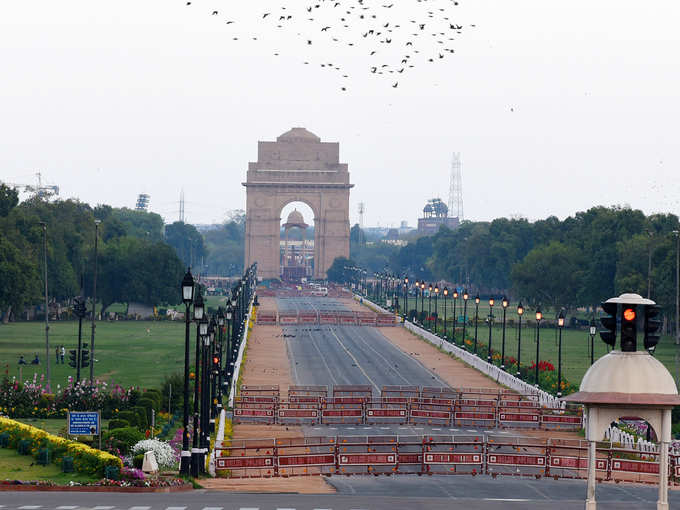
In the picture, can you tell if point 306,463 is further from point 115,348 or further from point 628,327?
point 115,348

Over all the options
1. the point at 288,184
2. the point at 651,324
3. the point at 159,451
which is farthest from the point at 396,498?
the point at 288,184

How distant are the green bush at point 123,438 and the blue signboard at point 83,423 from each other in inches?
52.3

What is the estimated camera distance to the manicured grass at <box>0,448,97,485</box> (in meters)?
27.6

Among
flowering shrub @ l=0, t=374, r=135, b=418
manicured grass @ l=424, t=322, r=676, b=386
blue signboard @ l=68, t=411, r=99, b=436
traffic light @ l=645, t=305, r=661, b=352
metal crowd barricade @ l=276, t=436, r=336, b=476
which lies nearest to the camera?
traffic light @ l=645, t=305, r=661, b=352

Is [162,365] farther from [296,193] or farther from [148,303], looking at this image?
[296,193]

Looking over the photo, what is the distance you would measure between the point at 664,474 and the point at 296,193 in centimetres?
18199

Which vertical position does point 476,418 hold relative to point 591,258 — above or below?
below

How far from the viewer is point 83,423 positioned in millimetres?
30250

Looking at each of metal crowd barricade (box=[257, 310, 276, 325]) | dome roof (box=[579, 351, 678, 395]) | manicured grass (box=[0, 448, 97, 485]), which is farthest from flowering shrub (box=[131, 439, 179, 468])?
metal crowd barricade (box=[257, 310, 276, 325])

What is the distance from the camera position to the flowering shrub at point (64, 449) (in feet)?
91.4

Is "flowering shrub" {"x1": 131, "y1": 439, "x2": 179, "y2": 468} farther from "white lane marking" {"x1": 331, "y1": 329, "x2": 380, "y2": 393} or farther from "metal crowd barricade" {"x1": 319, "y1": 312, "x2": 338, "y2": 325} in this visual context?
"metal crowd barricade" {"x1": 319, "y1": 312, "x2": 338, "y2": 325}

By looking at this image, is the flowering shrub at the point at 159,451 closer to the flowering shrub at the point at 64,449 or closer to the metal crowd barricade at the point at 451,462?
the flowering shrub at the point at 64,449

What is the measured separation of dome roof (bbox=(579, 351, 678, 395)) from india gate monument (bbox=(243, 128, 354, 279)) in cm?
18049

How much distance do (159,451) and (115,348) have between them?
45361 millimetres
